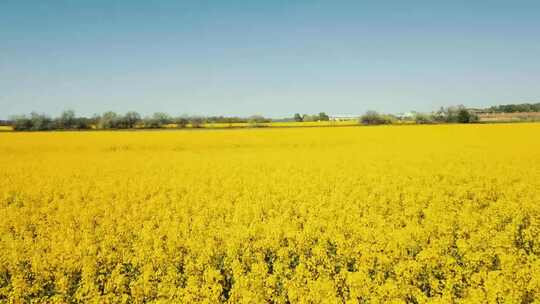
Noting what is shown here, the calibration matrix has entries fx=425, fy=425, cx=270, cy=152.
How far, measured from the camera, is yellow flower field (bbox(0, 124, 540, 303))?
5676 mm

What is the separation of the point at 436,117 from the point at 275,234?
60.3 m

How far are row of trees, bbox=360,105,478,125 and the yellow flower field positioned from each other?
4484cm

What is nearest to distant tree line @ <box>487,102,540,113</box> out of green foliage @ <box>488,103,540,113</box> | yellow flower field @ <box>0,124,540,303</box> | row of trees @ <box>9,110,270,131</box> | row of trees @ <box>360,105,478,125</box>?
green foliage @ <box>488,103,540,113</box>

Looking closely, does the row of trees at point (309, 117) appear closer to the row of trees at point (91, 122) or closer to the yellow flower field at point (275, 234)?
the row of trees at point (91, 122)

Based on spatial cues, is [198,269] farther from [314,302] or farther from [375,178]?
[375,178]

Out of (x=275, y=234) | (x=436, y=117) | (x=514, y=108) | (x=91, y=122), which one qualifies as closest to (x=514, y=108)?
(x=514, y=108)

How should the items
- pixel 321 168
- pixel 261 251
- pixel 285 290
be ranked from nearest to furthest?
pixel 285 290
pixel 261 251
pixel 321 168

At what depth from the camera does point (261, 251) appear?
7.34 metres

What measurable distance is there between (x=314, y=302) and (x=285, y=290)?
0.53 m

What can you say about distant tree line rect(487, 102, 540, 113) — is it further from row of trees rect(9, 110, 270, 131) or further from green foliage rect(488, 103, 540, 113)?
row of trees rect(9, 110, 270, 131)

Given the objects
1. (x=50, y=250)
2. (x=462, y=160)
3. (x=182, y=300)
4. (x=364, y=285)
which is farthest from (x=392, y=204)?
(x=462, y=160)

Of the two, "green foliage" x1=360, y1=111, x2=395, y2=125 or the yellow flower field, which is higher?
"green foliage" x1=360, y1=111, x2=395, y2=125

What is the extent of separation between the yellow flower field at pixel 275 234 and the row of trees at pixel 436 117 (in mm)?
44840

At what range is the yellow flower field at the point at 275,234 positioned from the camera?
568cm
